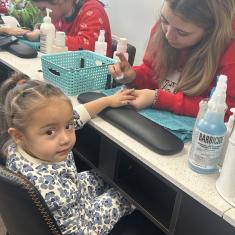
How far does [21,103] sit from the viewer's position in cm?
87

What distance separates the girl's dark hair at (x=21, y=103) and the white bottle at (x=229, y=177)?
0.46 meters

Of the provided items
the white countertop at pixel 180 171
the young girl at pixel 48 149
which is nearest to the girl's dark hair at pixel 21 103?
the young girl at pixel 48 149

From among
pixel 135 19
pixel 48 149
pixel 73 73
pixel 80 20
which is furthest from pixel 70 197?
pixel 135 19

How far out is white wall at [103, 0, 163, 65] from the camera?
2.32m

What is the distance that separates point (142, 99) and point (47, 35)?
771 millimetres

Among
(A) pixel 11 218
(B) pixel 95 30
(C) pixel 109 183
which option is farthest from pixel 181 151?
(B) pixel 95 30

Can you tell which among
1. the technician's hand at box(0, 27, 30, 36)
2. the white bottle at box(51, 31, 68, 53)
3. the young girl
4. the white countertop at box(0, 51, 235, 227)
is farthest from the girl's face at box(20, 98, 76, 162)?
the technician's hand at box(0, 27, 30, 36)

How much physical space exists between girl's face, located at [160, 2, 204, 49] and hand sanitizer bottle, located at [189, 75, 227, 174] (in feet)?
1.18

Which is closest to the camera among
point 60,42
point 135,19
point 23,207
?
point 23,207

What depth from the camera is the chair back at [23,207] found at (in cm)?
61

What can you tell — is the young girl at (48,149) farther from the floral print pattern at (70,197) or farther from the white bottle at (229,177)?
the white bottle at (229,177)

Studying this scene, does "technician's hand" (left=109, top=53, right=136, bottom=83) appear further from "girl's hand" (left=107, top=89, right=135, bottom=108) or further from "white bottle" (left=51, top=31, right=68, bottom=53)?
"white bottle" (left=51, top=31, right=68, bottom=53)

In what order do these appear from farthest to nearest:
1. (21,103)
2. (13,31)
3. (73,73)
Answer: (13,31), (73,73), (21,103)

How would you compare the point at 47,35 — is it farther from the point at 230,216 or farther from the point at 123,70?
the point at 230,216
